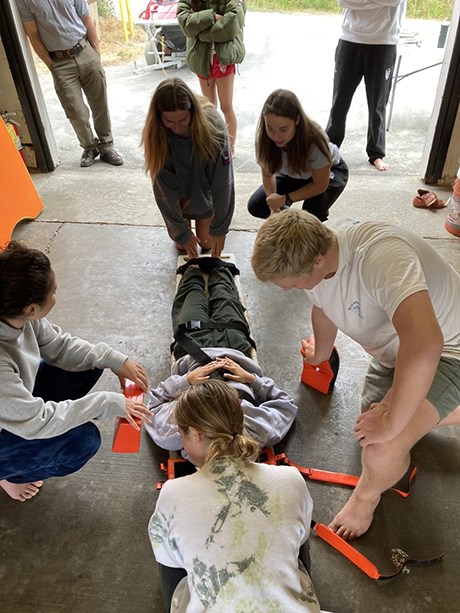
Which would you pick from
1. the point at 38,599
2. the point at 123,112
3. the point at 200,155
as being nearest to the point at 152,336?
the point at 200,155

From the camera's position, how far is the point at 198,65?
401 centimetres

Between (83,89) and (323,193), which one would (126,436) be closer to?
(323,193)

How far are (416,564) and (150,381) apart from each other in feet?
4.68

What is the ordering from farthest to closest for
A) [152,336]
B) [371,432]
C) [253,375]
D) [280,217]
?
[152,336] → [253,375] → [371,432] → [280,217]

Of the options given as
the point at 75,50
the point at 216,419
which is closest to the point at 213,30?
the point at 75,50

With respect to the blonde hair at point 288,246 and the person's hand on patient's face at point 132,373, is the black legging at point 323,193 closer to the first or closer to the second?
the blonde hair at point 288,246

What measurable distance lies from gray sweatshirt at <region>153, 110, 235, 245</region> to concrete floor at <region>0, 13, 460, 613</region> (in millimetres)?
374

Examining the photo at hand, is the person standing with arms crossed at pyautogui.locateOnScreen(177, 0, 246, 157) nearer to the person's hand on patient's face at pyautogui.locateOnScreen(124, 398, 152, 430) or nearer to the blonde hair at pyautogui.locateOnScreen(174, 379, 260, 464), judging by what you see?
the person's hand on patient's face at pyautogui.locateOnScreen(124, 398, 152, 430)

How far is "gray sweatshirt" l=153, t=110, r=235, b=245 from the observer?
281 cm

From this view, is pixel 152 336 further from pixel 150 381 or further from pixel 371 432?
pixel 371 432

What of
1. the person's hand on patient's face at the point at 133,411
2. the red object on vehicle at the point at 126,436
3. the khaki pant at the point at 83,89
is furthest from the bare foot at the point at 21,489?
the khaki pant at the point at 83,89

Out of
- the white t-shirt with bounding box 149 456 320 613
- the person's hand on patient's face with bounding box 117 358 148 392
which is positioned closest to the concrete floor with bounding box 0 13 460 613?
the person's hand on patient's face with bounding box 117 358 148 392

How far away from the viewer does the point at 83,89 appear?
4.32 meters

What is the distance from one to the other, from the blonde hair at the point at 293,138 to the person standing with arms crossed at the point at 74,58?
213 centimetres
